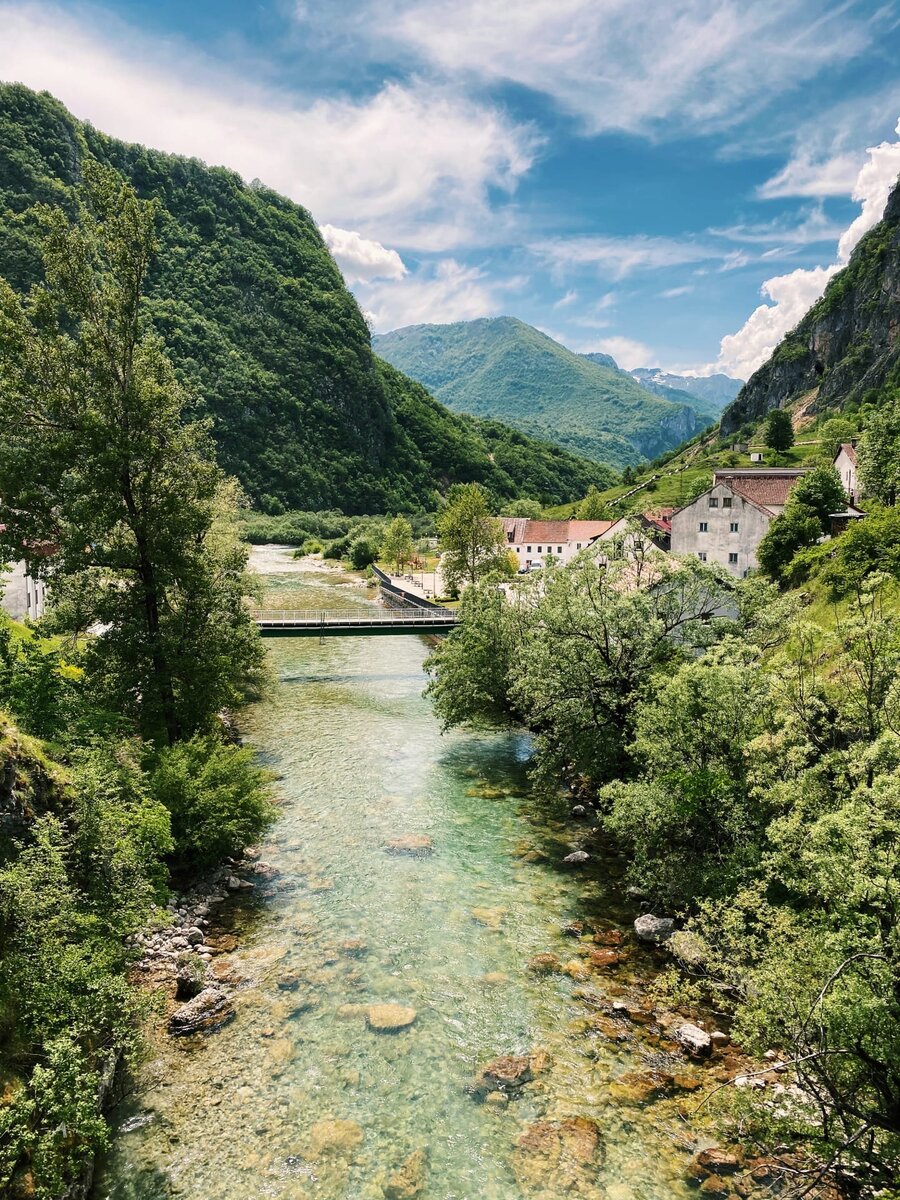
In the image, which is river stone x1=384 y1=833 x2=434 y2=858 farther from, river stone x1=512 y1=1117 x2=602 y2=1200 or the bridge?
the bridge

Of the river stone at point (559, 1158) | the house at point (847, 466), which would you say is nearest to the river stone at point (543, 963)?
the river stone at point (559, 1158)

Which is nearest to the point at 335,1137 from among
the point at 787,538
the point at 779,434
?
the point at 787,538

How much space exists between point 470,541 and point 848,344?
508 ft

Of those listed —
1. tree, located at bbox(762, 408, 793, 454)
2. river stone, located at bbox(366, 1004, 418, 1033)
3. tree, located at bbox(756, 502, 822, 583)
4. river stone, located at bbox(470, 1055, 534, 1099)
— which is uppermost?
tree, located at bbox(762, 408, 793, 454)

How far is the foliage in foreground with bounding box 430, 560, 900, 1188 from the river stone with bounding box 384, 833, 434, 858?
4925mm

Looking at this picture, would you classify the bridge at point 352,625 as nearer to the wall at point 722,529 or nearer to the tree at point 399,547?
the wall at point 722,529

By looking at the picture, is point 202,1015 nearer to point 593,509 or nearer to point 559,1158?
point 559,1158

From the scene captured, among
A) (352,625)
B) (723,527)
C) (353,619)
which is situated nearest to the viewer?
(352,625)

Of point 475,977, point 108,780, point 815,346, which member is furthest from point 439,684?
point 815,346

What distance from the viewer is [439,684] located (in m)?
31.5

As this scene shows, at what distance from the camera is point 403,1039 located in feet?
45.0

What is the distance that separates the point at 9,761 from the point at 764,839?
1597 centimetres

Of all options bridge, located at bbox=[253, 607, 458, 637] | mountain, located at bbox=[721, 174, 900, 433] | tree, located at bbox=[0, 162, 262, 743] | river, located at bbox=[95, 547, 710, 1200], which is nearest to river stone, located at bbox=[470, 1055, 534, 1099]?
river, located at bbox=[95, 547, 710, 1200]

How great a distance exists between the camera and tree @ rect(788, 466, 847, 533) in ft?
136
